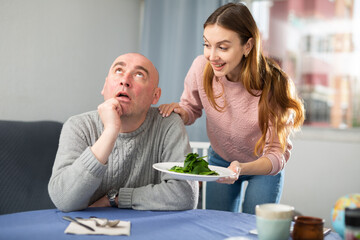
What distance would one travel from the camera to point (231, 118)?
1.85 m

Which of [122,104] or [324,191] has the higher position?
[122,104]

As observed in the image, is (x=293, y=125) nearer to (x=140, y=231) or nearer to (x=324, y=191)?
(x=140, y=231)

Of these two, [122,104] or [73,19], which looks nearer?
[122,104]

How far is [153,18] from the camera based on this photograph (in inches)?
143

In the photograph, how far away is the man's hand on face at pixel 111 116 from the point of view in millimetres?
1375

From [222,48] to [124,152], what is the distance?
616mm

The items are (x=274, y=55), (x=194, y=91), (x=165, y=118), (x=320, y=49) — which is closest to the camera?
(x=165, y=118)

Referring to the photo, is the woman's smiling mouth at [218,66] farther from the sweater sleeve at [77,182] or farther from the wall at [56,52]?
the wall at [56,52]

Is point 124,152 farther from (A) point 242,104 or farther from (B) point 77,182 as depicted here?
(A) point 242,104

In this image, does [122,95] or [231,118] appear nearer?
[122,95]

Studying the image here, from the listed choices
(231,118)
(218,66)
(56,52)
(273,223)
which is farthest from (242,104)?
(56,52)

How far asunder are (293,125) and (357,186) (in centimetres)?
185

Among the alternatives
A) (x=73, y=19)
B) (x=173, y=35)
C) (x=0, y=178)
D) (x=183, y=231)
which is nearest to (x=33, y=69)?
(x=73, y=19)

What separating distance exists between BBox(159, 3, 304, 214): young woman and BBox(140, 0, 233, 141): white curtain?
135cm
